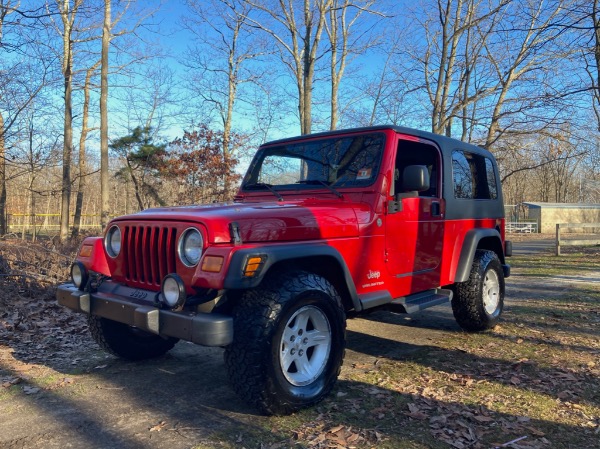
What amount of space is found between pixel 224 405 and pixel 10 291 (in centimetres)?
499

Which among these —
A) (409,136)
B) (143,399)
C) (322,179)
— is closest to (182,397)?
(143,399)

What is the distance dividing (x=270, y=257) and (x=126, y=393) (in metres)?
1.71

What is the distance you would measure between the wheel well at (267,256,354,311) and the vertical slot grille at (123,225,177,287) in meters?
0.73

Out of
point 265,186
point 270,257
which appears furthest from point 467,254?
point 270,257

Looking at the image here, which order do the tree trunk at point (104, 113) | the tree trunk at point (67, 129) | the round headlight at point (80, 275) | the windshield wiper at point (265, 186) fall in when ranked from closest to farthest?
the round headlight at point (80, 275), the windshield wiper at point (265, 186), the tree trunk at point (104, 113), the tree trunk at point (67, 129)

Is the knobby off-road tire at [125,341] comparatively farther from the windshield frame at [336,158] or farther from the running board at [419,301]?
the running board at [419,301]

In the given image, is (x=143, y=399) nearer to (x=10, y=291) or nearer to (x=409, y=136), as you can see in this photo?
(x=409, y=136)

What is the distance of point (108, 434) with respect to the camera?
2990 mm

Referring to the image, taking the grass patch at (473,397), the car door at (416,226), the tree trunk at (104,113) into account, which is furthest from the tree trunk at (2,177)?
the grass patch at (473,397)

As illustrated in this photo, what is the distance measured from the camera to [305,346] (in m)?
3.41

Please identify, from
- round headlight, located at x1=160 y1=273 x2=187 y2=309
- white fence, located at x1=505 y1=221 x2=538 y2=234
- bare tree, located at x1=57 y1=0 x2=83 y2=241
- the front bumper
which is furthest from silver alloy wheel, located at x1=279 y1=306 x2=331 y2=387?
white fence, located at x1=505 y1=221 x2=538 y2=234

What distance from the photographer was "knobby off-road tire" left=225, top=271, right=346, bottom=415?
3012 millimetres

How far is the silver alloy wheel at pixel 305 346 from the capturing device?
328 centimetres

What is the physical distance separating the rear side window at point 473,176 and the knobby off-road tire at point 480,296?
0.74 meters
